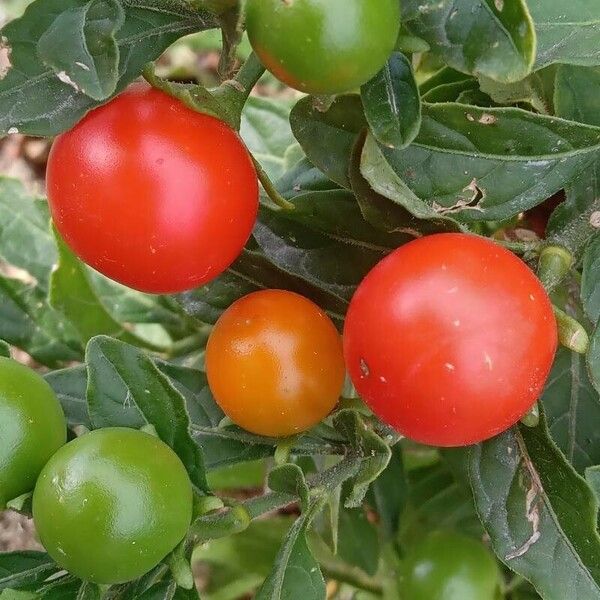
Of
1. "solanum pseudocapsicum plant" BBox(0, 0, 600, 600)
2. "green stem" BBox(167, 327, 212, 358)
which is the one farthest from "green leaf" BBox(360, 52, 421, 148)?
"green stem" BBox(167, 327, 212, 358)

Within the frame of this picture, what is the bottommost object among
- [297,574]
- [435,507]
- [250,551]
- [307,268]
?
[250,551]

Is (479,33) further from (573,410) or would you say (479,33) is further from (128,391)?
(573,410)

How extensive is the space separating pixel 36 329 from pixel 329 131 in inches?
29.3

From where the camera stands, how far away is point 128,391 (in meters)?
0.87

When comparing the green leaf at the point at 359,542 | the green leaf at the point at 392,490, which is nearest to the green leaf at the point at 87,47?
the green leaf at the point at 392,490

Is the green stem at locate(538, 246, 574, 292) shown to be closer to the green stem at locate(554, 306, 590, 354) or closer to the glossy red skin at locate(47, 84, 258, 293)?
the green stem at locate(554, 306, 590, 354)

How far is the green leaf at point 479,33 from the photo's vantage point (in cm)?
72

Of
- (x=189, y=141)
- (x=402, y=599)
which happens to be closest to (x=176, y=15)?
(x=189, y=141)

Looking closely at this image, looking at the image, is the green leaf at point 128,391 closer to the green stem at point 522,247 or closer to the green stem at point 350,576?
the green stem at point 522,247

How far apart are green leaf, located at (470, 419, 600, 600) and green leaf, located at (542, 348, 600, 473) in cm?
21

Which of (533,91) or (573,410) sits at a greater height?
(533,91)

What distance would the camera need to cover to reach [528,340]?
2.46ft

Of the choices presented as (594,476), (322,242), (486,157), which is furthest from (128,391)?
(594,476)

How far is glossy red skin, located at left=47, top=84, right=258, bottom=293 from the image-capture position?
0.78 meters
